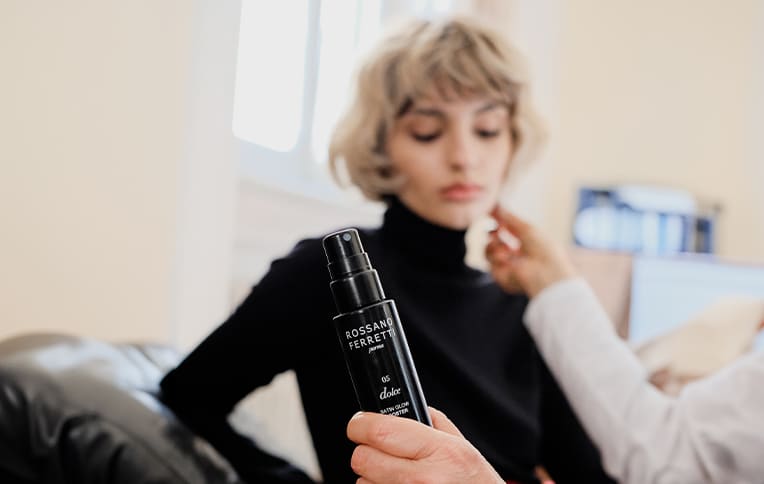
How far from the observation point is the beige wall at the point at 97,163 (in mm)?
999

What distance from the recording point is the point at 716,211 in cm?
332

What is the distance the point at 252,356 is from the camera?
0.84m

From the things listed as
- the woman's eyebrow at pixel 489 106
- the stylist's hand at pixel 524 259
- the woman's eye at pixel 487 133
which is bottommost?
the stylist's hand at pixel 524 259

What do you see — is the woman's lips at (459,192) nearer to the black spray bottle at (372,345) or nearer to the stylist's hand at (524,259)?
the stylist's hand at (524,259)

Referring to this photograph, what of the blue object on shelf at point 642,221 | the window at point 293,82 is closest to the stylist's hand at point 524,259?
the window at point 293,82

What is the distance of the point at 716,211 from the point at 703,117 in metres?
0.41

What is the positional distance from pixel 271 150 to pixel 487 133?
1.19 m

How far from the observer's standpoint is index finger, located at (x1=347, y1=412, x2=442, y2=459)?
41 centimetres

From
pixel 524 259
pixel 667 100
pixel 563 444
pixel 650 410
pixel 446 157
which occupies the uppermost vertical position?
pixel 667 100

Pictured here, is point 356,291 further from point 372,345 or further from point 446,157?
point 446,157

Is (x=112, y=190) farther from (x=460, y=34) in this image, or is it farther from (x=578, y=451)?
(x=578, y=451)

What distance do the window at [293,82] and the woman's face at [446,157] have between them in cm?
96

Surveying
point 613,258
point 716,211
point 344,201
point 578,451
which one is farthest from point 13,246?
point 716,211

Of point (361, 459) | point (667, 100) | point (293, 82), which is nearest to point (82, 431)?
point (361, 459)
